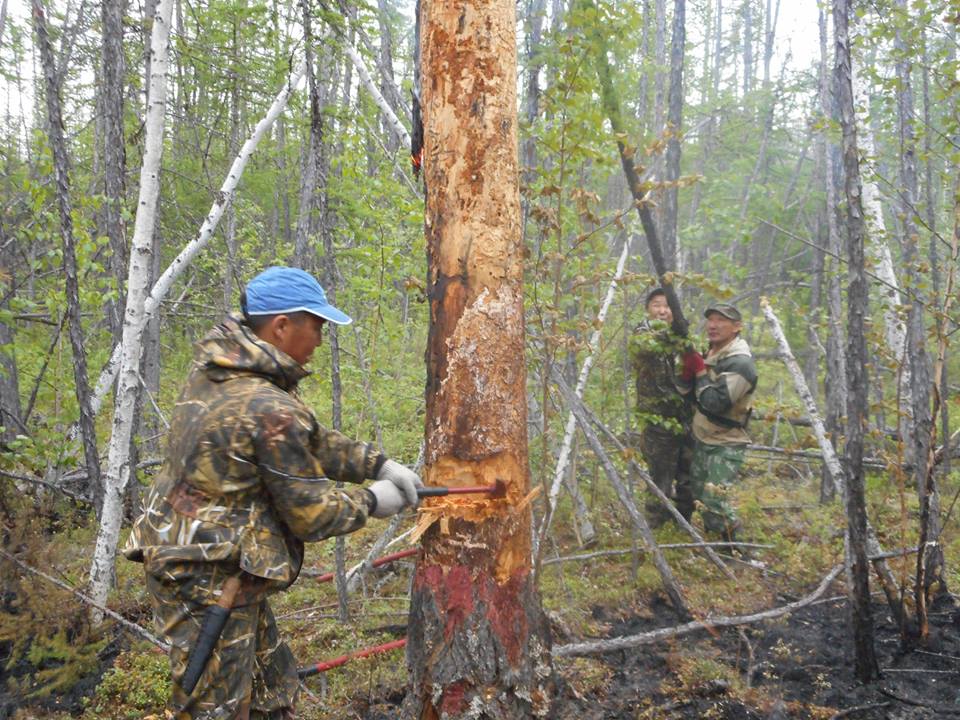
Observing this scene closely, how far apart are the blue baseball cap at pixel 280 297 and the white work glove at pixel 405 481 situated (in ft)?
2.22

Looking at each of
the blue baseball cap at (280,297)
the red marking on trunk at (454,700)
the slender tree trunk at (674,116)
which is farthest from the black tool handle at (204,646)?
the slender tree trunk at (674,116)

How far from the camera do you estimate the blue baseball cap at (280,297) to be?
2.75 m

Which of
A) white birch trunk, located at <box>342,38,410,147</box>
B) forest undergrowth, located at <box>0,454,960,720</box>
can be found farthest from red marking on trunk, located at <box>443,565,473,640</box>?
white birch trunk, located at <box>342,38,410,147</box>

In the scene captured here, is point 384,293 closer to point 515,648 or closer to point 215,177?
point 515,648

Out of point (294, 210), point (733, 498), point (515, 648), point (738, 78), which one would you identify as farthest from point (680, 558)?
point (738, 78)

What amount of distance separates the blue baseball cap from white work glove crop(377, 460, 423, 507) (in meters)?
0.68

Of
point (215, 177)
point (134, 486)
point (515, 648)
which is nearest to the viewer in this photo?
point (515, 648)

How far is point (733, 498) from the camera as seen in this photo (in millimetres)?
7953

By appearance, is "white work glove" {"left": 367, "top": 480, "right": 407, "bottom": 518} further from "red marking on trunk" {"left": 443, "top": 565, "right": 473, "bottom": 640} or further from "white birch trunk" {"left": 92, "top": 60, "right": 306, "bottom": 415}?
"white birch trunk" {"left": 92, "top": 60, "right": 306, "bottom": 415}

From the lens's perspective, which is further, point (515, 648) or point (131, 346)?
point (131, 346)

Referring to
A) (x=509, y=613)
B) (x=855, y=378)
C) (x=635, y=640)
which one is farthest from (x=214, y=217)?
(x=855, y=378)

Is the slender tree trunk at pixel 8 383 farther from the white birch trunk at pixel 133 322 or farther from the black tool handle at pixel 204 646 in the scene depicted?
the black tool handle at pixel 204 646

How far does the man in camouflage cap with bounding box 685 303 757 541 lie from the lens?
6496 mm

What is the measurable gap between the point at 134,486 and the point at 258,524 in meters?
3.59
